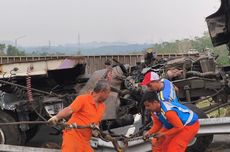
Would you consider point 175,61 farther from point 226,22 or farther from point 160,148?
point 160,148

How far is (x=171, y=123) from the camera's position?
4969 millimetres

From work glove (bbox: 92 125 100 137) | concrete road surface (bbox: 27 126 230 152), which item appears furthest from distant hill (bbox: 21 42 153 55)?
work glove (bbox: 92 125 100 137)

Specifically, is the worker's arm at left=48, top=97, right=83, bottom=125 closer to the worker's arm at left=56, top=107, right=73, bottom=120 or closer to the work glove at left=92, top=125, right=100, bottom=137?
the worker's arm at left=56, top=107, right=73, bottom=120

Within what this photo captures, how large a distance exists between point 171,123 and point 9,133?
3.23 metres

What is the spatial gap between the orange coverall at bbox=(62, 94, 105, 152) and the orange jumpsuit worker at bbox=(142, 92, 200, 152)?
0.61m

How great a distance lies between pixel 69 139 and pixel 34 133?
3.40m

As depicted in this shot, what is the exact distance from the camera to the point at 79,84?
8.23m

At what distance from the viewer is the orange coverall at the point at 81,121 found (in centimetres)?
514

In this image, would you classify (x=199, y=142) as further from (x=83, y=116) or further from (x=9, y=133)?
(x=9, y=133)

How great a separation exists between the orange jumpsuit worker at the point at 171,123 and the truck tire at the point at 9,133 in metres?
2.89

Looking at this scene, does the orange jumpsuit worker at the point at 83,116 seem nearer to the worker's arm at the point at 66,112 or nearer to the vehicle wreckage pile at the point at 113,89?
the worker's arm at the point at 66,112

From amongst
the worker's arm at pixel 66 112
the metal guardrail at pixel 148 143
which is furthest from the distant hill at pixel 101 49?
the worker's arm at pixel 66 112

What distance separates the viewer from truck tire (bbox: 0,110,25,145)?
7219mm

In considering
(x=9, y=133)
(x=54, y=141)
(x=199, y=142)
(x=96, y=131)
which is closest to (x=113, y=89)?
(x=199, y=142)
